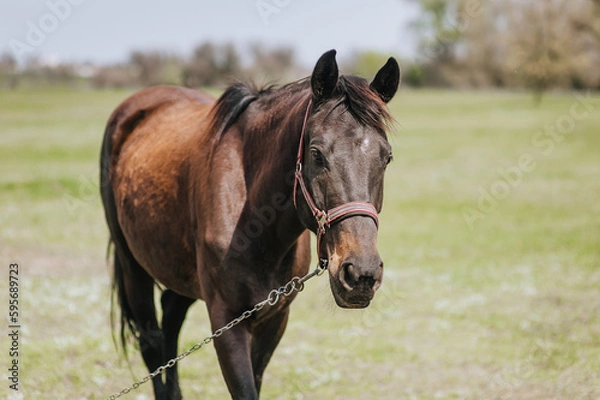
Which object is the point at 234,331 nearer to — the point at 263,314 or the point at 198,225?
the point at 263,314

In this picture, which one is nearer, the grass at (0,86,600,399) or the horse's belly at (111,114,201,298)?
the horse's belly at (111,114,201,298)

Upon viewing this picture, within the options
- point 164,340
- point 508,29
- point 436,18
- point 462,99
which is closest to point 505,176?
point 164,340

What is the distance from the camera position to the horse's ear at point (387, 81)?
315 centimetres

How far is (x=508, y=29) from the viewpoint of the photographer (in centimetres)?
4272

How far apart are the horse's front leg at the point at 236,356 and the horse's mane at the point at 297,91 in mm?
1148

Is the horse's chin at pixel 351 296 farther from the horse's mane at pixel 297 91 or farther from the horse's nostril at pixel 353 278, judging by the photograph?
the horse's mane at pixel 297 91

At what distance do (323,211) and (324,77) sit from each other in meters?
0.65

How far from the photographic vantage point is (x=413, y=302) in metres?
8.95

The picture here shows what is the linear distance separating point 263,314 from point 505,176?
787 inches

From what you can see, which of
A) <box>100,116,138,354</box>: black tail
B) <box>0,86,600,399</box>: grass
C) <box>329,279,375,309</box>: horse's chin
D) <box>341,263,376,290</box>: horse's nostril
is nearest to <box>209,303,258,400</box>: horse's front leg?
<box>0,86,600,399</box>: grass

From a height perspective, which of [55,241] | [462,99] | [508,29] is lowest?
[462,99]

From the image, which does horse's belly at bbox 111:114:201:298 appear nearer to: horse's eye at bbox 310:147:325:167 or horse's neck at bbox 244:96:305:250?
horse's neck at bbox 244:96:305:250

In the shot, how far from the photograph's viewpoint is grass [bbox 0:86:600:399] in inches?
229

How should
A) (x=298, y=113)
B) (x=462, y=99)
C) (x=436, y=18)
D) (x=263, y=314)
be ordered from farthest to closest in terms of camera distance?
(x=436, y=18) → (x=462, y=99) → (x=263, y=314) → (x=298, y=113)
